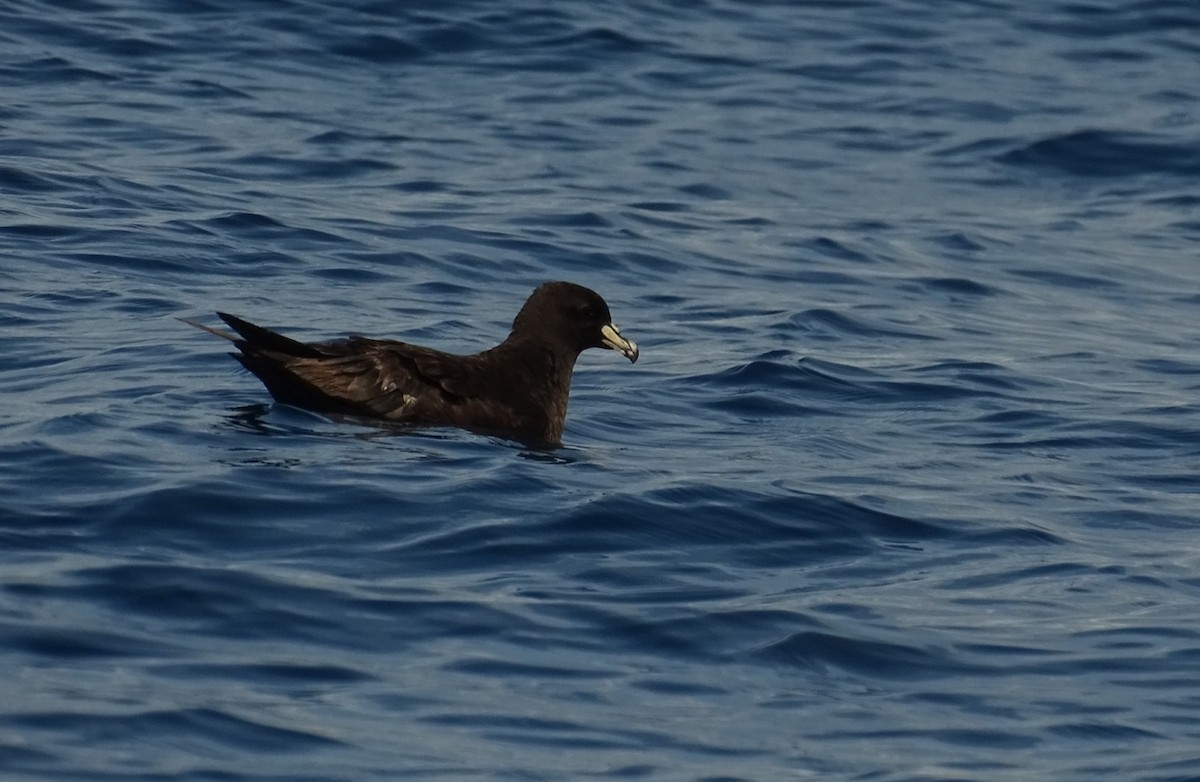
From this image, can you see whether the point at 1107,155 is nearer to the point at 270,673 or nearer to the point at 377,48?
the point at 377,48

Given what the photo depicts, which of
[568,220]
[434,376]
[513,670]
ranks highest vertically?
[434,376]

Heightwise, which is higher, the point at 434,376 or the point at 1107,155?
the point at 434,376

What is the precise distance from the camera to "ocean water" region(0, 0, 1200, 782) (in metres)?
6.30

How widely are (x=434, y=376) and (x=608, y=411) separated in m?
1.67

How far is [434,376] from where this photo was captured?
9461mm

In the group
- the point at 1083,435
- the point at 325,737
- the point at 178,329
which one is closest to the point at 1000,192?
the point at 1083,435

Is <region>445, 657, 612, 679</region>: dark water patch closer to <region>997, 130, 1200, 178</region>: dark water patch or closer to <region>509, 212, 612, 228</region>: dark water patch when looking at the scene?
<region>509, 212, 612, 228</region>: dark water patch

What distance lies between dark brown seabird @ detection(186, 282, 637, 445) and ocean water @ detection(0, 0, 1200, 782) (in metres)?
0.18

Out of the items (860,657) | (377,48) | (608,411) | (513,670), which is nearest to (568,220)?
(608,411)

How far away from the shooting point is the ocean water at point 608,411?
6297mm

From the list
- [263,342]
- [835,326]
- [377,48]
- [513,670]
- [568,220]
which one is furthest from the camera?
[377,48]

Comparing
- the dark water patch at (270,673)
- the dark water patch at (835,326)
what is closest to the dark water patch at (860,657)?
the dark water patch at (270,673)

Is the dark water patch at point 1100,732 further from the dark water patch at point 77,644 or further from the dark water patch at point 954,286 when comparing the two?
the dark water patch at point 954,286

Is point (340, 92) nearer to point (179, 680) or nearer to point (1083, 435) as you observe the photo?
point (1083, 435)
